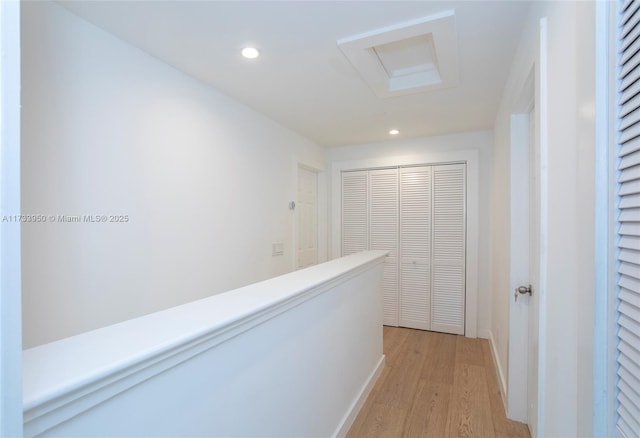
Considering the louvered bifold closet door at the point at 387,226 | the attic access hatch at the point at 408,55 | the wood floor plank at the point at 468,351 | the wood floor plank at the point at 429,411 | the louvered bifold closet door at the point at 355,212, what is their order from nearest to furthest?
the attic access hatch at the point at 408,55 < the wood floor plank at the point at 429,411 < the wood floor plank at the point at 468,351 < the louvered bifold closet door at the point at 387,226 < the louvered bifold closet door at the point at 355,212

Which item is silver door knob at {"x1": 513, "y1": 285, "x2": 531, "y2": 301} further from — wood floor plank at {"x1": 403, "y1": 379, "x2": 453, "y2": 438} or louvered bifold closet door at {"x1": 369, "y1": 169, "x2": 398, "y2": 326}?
louvered bifold closet door at {"x1": 369, "y1": 169, "x2": 398, "y2": 326}

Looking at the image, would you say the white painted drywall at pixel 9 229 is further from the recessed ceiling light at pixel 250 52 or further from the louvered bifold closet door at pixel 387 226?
the louvered bifold closet door at pixel 387 226

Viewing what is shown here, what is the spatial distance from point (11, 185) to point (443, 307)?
3.98 metres

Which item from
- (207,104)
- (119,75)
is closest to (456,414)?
(207,104)

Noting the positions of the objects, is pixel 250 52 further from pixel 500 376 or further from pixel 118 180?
pixel 500 376

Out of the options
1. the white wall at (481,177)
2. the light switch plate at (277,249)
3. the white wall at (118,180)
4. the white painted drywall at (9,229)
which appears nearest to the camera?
the white painted drywall at (9,229)

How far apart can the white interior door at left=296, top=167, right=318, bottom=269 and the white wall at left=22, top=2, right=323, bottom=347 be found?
1.13m

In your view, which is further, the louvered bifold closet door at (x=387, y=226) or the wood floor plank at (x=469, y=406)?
the louvered bifold closet door at (x=387, y=226)

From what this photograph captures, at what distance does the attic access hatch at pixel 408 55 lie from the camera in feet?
5.45

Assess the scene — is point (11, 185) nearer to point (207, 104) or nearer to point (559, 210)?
point (559, 210)

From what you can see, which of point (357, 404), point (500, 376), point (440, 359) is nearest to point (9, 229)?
point (357, 404)

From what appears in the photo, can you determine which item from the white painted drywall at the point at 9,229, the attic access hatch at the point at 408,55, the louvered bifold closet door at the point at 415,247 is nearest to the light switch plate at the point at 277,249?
the louvered bifold closet door at the point at 415,247

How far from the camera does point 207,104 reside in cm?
238

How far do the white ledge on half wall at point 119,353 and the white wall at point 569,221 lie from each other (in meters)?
0.89
